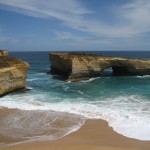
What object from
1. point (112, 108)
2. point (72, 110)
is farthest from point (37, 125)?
point (112, 108)

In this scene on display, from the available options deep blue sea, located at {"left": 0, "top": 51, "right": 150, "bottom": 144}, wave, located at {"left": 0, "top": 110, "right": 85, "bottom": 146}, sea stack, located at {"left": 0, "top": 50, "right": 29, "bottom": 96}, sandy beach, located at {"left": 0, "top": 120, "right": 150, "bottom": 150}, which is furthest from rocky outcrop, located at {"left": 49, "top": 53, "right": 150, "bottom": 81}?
sandy beach, located at {"left": 0, "top": 120, "right": 150, "bottom": 150}

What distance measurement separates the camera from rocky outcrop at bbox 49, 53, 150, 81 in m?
38.0

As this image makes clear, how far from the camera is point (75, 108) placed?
72.8 feet

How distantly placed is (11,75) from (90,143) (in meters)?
14.0

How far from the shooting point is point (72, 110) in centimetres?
2164

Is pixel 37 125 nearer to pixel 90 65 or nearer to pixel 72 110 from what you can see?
pixel 72 110

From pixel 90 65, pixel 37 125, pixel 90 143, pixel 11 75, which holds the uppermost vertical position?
pixel 90 65

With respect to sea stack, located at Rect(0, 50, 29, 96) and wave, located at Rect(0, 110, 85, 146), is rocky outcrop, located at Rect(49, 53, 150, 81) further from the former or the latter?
wave, located at Rect(0, 110, 85, 146)

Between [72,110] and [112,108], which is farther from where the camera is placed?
[112,108]

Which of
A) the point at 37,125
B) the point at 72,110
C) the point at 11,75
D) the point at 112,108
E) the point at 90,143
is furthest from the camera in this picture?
the point at 11,75

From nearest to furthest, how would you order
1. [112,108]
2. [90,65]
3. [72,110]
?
[72,110]
[112,108]
[90,65]

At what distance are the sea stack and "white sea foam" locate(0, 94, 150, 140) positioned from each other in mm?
1134

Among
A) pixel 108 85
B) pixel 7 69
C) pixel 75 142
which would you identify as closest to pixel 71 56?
pixel 108 85

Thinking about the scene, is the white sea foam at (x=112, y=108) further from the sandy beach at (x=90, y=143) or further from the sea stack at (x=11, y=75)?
the sea stack at (x=11, y=75)
